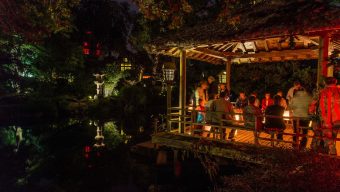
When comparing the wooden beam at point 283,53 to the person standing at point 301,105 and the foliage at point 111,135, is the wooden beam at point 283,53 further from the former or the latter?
the foliage at point 111,135

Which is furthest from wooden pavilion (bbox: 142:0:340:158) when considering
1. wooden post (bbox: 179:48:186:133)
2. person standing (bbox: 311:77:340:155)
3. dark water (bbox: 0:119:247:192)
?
dark water (bbox: 0:119:247:192)

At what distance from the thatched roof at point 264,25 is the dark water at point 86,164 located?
14.2 ft

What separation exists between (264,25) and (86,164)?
974 cm

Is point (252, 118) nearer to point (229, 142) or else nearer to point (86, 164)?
point (229, 142)

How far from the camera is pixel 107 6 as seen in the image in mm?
28266

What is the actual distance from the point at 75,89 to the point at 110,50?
7335 millimetres

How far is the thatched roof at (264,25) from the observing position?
7125 mm

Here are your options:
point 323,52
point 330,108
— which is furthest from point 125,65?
point 330,108

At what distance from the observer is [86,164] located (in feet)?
42.2

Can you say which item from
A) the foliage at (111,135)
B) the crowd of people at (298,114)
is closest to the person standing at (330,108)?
the crowd of people at (298,114)

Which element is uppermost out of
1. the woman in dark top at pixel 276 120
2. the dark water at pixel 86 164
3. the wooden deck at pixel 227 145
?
the woman in dark top at pixel 276 120

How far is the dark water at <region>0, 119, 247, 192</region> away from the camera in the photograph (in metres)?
10.3

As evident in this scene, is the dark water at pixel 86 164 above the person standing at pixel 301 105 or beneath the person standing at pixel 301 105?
beneath

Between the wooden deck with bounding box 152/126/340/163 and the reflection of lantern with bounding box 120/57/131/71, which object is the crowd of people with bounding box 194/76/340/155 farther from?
the reflection of lantern with bounding box 120/57/131/71
